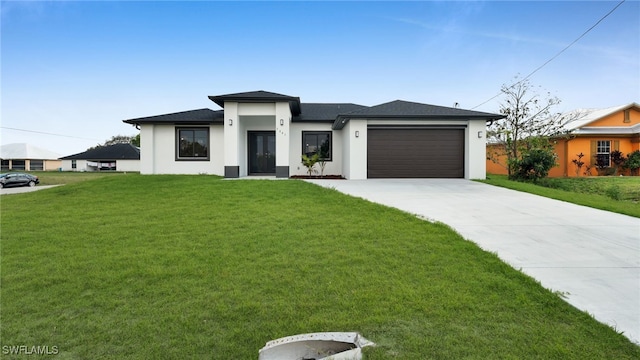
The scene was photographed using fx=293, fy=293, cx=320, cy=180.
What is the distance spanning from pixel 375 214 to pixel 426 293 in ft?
10.9

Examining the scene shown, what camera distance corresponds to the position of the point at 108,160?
157 feet

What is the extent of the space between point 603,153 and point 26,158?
83350mm

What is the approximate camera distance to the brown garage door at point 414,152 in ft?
43.8

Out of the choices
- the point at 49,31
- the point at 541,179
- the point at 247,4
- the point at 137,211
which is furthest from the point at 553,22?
the point at 49,31

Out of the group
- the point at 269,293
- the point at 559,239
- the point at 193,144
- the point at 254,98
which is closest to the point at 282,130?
the point at 254,98

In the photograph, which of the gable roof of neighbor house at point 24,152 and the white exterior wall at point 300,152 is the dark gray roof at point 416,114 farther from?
the gable roof of neighbor house at point 24,152

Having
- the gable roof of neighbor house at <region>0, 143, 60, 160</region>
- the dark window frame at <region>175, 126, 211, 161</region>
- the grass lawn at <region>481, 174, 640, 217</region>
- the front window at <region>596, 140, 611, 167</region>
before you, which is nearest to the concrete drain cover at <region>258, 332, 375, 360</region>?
the grass lawn at <region>481, 174, 640, 217</region>

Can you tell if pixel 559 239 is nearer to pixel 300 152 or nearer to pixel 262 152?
pixel 300 152

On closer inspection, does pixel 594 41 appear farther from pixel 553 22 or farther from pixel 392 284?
pixel 392 284

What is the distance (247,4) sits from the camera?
1359 cm

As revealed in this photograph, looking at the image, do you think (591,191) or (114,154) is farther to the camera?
(114,154)

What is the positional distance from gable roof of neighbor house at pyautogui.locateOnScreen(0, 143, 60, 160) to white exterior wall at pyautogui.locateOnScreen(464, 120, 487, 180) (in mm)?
76392

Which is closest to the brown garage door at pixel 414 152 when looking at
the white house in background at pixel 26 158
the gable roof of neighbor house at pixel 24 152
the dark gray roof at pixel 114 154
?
the dark gray roof at pixel 114 154

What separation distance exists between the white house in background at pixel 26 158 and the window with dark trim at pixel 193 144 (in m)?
62.0
